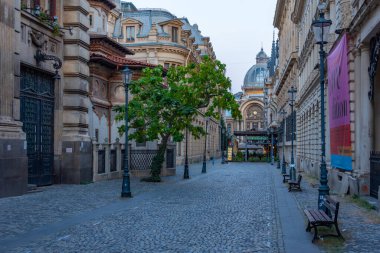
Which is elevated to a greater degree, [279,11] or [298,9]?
[279,11]

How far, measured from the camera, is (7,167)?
18203 millimetres

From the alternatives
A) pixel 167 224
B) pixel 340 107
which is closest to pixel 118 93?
pixel 340 107

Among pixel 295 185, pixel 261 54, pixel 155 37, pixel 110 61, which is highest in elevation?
pixel 261 54

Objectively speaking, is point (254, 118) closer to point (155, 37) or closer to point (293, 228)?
point (155, 37)

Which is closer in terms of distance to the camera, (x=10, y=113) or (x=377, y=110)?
(x=10, y=113)

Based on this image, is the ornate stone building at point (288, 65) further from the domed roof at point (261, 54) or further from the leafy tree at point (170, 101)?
the domed roof at point (261, 54)

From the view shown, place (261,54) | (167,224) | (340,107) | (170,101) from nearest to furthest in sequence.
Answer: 1. (167,224)
2. (340,107)
3. (170,101)
4. (261,54)

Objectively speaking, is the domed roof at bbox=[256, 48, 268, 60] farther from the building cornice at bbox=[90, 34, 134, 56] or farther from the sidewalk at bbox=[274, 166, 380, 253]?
the sidewalk at bbox=[274, 166, 380, 253]

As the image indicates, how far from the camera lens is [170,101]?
26.9m

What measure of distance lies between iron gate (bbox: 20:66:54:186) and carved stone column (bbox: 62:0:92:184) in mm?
910

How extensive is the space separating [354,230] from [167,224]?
4435 mm

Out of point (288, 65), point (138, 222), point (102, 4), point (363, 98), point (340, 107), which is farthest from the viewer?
point (288, 65)

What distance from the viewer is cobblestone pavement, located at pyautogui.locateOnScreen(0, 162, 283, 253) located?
33.5 ft

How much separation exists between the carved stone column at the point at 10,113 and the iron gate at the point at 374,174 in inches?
489
